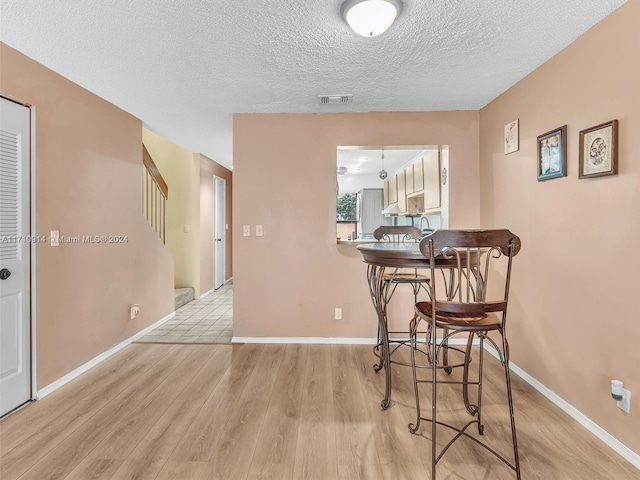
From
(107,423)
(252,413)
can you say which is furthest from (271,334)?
(107,423)

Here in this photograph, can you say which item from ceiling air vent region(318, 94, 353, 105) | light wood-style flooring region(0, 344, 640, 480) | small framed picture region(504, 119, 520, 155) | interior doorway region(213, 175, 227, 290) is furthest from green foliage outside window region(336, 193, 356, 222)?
light wood-style flooring region(0, 344, 640, 480)

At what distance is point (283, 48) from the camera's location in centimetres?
205

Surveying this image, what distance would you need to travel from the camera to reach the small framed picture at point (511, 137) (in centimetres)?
255

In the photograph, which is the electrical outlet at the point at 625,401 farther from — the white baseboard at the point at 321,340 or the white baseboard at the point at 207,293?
the white baseboard at the point at 207,293

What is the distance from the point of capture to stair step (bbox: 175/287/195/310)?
180 inches

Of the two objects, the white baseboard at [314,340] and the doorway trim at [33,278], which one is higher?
Answer: the doorway trim at [33,278]

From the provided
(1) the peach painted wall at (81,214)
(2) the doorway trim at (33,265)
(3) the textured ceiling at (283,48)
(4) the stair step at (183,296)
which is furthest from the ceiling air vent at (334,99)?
(4) the stair step at (183,296)

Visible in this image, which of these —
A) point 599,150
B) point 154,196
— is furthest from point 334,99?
point 154,196

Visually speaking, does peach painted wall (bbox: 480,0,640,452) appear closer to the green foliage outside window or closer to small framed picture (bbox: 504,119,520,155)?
small framed picture (bbox: 504,119,520,155)

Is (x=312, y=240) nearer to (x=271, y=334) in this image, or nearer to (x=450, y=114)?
(x=271, y=334)

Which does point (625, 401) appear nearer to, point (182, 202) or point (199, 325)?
point (199, 325)

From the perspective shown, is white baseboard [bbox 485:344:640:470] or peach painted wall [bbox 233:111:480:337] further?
peach painted wall [bbox 233:111:480:337]

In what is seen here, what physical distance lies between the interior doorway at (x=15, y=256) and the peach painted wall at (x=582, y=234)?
3478 millimetres

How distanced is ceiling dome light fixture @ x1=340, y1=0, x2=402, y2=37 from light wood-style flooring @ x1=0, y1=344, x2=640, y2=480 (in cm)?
219
